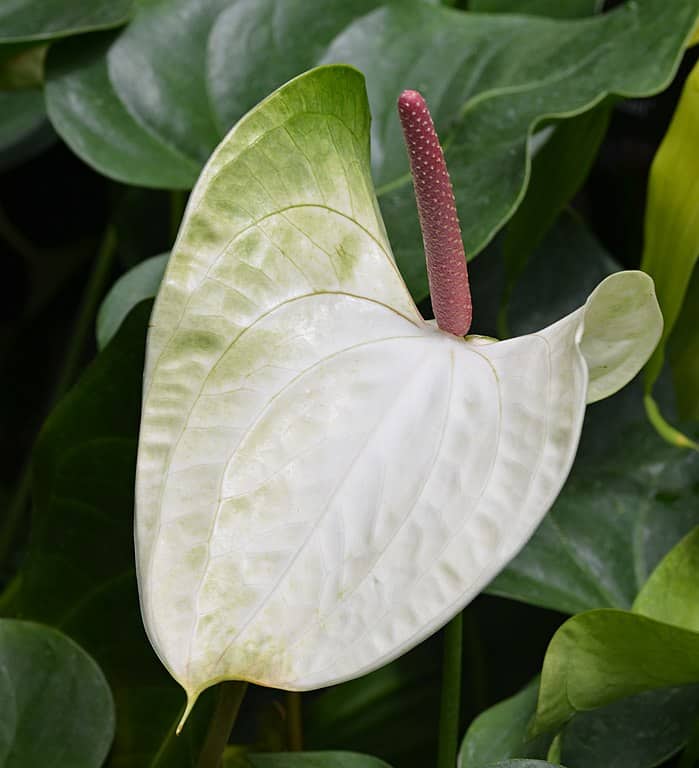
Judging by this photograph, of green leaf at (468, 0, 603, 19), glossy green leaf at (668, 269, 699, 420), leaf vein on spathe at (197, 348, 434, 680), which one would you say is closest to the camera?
leaf vein on spathe at (197, 348, 434, 680)

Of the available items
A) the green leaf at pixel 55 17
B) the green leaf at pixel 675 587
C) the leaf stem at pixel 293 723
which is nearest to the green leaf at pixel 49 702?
the leaf stem at pixel 293 723

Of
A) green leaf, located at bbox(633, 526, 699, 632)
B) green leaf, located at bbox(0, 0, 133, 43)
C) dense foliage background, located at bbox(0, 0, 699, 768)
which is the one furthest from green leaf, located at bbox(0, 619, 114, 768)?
green leaf, located at bbox(0, 0, 133, 43)

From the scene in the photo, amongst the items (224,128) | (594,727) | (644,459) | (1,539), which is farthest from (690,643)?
(1,539)

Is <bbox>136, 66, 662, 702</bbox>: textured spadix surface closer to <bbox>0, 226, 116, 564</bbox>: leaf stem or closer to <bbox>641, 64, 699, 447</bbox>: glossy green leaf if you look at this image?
<bbox>641, 64, 699, 447</bbox>: glossy green leaf

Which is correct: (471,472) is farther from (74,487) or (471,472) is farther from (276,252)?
(74,487)

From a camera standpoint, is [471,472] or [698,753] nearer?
[471,472]

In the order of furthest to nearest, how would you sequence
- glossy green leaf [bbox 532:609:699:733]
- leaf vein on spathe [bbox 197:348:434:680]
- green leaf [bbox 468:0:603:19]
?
green leaf [bbox 468:0:603:19] → glossy green leaf [bbox 532:609:699:733] → leaf vein on spathe [bbox 197:348:434:680]
